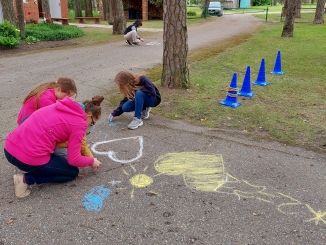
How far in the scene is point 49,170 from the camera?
2.78 m

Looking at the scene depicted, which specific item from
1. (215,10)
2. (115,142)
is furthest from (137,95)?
(215,10)

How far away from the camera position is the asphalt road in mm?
2359

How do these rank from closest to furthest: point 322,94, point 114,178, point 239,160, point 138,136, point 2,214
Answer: point 2,214
point 114,178
point 239,160
point 138,136
point 322,94

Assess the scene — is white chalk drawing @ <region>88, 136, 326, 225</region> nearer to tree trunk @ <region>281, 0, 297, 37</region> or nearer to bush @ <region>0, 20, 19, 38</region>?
bush @ <region>0, 20, 19, 38</region>

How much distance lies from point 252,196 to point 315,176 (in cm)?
84

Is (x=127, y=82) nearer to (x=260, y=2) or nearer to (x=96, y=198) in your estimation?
(x=96, y=198)

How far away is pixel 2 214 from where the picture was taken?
100 inches

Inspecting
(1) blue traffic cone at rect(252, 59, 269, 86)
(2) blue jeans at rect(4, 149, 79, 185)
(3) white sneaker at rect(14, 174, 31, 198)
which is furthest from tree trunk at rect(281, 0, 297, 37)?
(3) white sneaker at rect(14, 174, 31, 198)

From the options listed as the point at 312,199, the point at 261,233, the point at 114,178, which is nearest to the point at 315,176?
the point at 312,199

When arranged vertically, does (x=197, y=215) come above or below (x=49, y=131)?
below

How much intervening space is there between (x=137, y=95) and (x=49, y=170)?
1791 mm

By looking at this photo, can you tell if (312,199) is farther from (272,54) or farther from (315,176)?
(272,54)

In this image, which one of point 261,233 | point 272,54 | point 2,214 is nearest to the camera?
point 261,233

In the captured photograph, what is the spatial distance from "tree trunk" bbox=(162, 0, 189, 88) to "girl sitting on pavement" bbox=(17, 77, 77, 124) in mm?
2977
